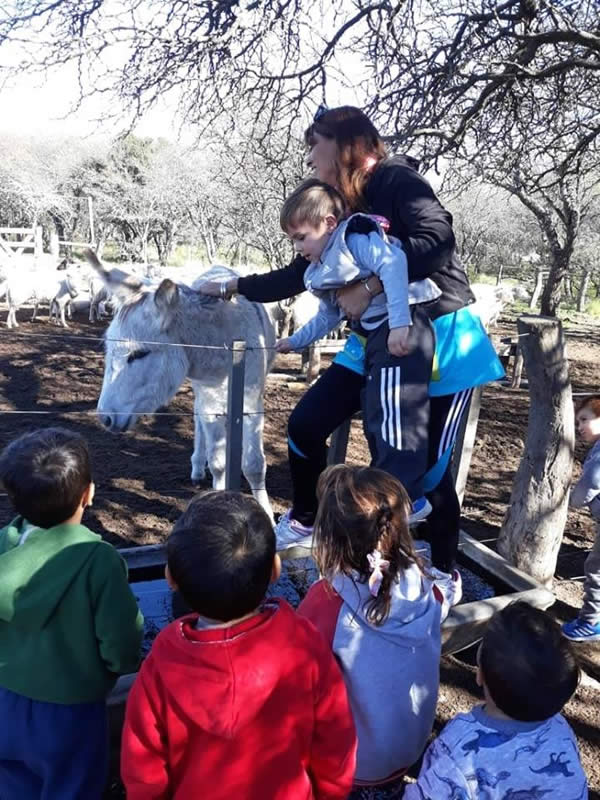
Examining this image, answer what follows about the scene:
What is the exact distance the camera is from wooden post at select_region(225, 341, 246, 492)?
2947 mm

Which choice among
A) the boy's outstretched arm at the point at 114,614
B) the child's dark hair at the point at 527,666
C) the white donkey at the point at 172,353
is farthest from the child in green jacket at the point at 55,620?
the white donkey at the point at 172,353

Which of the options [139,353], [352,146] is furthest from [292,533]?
[352,146]

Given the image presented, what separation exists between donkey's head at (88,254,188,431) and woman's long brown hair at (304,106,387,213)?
4.70 ft

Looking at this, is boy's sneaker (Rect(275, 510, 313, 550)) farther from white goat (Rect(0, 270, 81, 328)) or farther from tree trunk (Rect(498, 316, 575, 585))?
white goat (Rect(0, 270, 81, 328))

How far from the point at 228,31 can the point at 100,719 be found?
4610mm

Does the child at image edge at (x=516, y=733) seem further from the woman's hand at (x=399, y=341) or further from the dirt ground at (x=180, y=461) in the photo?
the dirt ground at (x=180, y=461)

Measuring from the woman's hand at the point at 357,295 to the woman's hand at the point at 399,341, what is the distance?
20 cm

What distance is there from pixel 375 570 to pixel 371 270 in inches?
42.5

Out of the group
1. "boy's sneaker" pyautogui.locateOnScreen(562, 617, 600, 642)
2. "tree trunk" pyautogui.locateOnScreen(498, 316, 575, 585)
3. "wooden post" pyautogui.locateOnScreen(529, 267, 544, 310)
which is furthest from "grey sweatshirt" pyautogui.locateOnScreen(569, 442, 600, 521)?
"wooden post" pyautogui.locateOnScreen(529, 267, 544, 310)

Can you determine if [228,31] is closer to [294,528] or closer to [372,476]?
[294,528]

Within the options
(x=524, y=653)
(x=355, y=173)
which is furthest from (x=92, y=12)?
(x=524, y=653)

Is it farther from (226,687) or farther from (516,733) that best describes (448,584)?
(226,687)

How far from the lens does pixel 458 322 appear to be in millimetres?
2379

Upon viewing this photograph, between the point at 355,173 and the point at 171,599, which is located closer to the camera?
the point at 355,173
